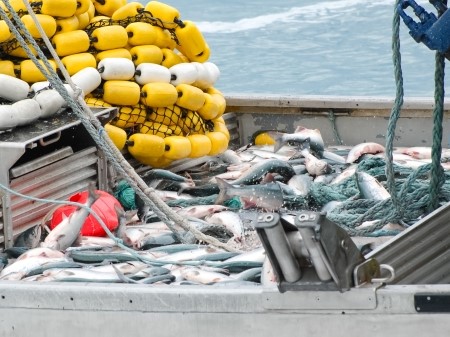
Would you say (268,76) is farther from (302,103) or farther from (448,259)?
(448,259)

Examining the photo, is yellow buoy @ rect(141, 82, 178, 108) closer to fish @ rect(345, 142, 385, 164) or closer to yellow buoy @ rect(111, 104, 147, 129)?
yellow buoy @ rect(111, 104, 147, 129)

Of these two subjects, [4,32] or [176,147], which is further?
[176,147]

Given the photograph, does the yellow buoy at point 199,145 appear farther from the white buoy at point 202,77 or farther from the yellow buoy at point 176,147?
the white buoy at point 202,77

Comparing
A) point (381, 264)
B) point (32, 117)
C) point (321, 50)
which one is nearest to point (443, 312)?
point (381, 264)

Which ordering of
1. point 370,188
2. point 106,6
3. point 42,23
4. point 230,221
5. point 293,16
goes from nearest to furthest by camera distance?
point 230,221, point 370,188, point 42,23, point 106,6, point 293,16

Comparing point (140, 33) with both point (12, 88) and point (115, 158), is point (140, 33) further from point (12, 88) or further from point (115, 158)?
point (115, 158)

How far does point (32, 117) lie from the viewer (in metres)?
6.41

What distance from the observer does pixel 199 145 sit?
7.53m

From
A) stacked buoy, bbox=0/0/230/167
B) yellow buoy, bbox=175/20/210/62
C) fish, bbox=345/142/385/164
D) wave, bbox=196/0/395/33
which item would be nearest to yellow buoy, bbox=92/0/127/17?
stacked buoy, bbox=0/0/230/167

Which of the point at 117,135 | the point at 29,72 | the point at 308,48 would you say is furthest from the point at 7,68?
the point at 308,48

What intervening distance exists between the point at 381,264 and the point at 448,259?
570mm

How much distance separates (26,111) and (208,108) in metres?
1.76

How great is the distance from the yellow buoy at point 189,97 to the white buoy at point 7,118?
5.07ft

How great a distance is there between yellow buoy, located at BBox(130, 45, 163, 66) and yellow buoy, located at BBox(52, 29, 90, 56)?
0.36 m
